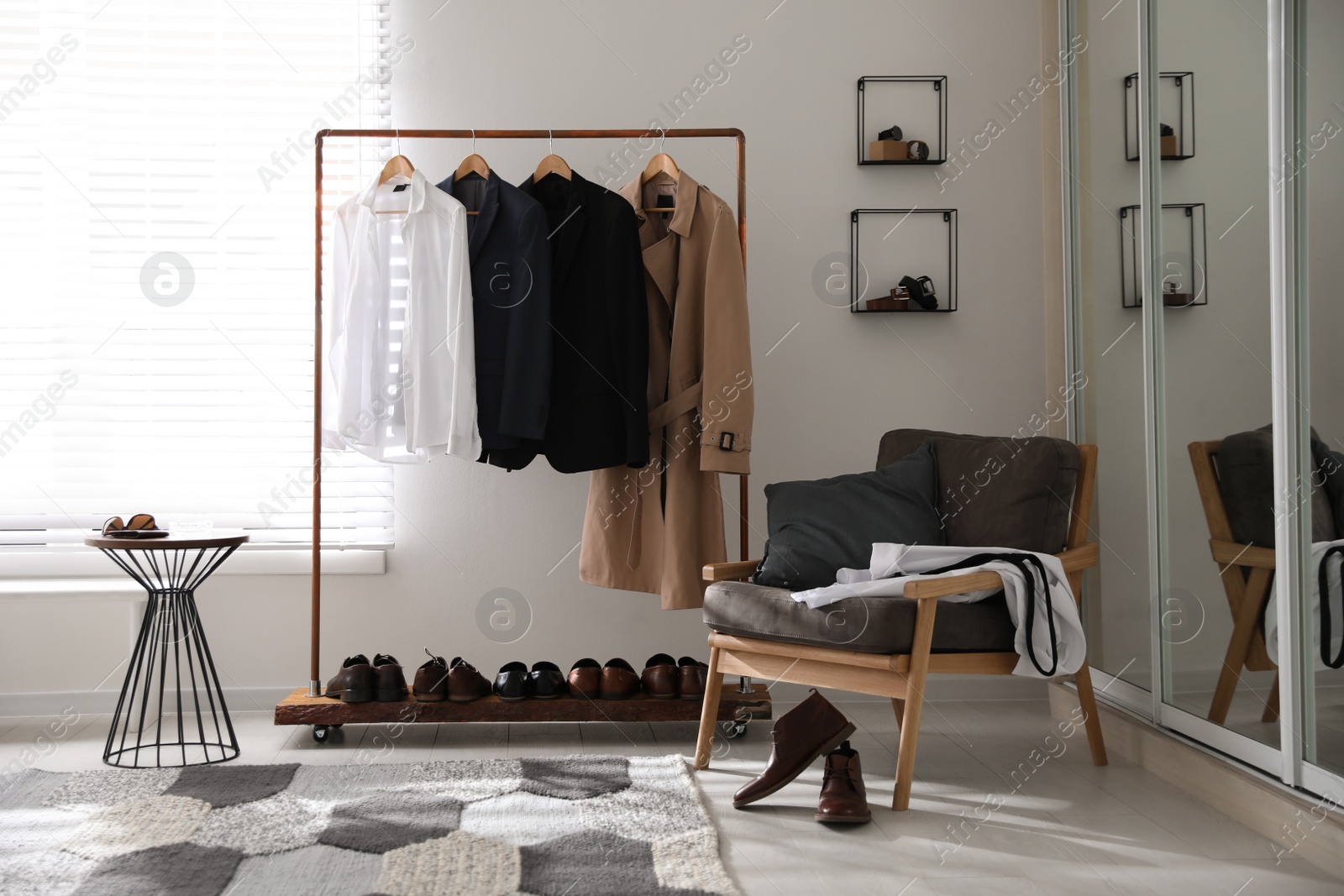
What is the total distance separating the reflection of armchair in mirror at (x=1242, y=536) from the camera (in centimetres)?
211

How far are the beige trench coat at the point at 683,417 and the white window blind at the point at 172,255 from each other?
85 centimetres

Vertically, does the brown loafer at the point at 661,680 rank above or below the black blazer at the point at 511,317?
below

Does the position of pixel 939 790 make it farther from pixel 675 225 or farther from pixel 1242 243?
pixel 675 225

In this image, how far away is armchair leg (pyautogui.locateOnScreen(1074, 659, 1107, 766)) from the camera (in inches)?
98.8

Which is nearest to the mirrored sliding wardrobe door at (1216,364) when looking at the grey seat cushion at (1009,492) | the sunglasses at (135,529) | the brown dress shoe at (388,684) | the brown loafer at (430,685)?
the grey seat cushion at (1009,492)

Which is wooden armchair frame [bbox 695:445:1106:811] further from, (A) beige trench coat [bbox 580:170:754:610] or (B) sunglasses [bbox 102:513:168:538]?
(B) sunglasses [bbox 102:513:168:538]

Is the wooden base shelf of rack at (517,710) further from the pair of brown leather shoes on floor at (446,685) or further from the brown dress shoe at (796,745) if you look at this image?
the brown dress shoe at (796,745)

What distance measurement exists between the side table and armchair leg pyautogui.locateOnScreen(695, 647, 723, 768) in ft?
3.75

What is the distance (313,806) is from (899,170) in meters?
2.52

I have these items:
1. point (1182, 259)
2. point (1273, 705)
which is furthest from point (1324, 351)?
point (1273, 705)

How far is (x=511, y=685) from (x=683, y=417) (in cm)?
84

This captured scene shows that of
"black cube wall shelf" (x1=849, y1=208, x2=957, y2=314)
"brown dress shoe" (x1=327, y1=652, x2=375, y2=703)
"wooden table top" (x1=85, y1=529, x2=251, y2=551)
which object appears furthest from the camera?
"black cube wall shelf" (x1=849, y1=208, x2=957, y2=314)

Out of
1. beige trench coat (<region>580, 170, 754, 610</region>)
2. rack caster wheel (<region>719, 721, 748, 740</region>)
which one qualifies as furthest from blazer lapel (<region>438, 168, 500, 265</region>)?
rack caster wheel (<region>719, 721, 748, 740</region>)

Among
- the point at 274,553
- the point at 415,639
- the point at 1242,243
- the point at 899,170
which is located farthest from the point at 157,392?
the point at 1242,243
